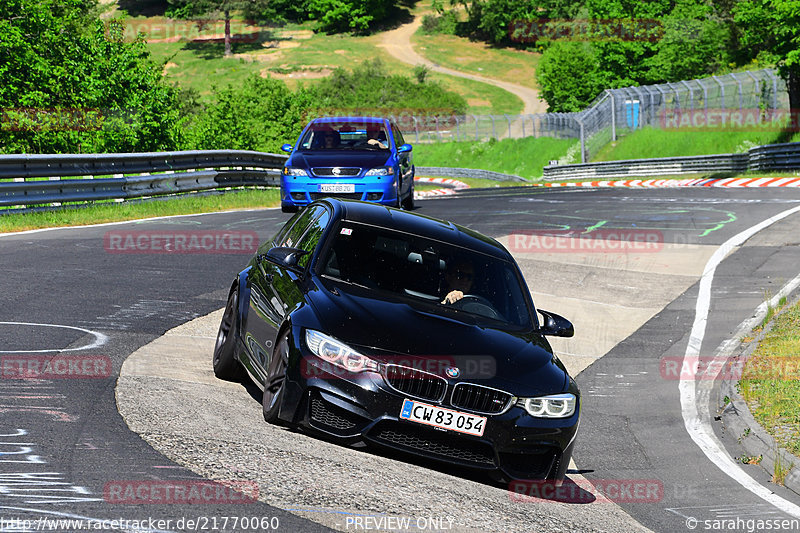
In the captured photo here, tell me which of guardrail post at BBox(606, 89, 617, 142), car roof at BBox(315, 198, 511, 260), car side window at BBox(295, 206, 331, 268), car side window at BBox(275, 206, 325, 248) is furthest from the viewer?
guardrail post at BBox(606, 89, 617, 142)

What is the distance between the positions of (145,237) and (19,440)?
1061cm

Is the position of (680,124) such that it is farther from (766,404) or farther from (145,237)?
(766,404)

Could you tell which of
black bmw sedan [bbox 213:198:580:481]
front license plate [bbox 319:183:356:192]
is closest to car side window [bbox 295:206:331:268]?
black bmw sedan [bbox 213:198:580:481]

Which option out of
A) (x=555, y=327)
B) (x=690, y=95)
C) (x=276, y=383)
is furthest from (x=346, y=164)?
(x=690, y=95)

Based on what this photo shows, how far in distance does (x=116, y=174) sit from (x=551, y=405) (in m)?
16.4

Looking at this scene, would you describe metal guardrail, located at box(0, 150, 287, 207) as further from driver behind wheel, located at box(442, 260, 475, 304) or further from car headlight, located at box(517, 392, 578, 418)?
car headlight, located at box(517, 392, 578, 418)

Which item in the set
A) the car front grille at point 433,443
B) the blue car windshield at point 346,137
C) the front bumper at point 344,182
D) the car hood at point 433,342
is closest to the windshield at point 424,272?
the car hood at point 433,342

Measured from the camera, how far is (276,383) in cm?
648

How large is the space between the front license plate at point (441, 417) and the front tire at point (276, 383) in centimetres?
81

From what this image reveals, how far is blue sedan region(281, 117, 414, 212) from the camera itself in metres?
17.4

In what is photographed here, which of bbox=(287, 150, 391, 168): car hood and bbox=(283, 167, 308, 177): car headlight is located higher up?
bbox=(287, 150, 391, 168): car hood

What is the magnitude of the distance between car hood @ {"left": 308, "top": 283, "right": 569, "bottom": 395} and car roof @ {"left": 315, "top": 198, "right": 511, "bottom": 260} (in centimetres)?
84

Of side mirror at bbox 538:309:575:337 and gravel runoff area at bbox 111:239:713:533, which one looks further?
side mirror at bbox 538:309:575:337

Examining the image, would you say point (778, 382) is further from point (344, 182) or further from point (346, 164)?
point (346, 164)
